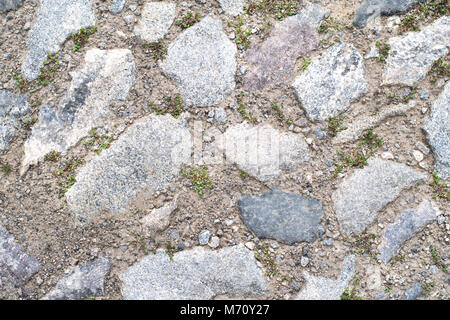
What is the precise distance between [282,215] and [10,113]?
2156 mm

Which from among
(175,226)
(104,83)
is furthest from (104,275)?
(104,83)

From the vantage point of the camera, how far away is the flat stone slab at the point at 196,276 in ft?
9.77

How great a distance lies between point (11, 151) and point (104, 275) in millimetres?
1160

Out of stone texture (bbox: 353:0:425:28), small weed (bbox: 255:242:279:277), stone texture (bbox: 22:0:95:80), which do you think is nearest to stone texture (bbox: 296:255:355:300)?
small weed (bbox: 255:242:279:277)

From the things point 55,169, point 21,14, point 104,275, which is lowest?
point 104,275

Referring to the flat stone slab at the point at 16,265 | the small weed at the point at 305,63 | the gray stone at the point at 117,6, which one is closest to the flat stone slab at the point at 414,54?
the small weed at the point at 305,63

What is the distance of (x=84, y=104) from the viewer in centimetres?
325

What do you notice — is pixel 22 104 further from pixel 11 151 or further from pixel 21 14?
pixel 21 14

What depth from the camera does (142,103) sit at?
3.25 metres

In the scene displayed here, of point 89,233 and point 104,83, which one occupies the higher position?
point 104,83

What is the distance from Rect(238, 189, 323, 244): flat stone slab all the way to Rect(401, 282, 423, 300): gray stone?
0.71 meters

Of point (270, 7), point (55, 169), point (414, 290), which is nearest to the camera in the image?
→ point (414, 290)

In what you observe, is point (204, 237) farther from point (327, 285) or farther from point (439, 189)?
point (439, 189)

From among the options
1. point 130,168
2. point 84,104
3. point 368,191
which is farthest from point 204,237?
point 84,104
